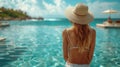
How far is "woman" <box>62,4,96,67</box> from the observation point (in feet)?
9.17

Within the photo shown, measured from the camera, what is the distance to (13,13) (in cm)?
12606

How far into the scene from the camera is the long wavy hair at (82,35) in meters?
2.82

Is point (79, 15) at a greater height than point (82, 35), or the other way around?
point (79, 15)

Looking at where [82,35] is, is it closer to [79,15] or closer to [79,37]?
[79,37]

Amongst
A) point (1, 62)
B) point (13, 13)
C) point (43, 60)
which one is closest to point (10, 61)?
point (1, 62)

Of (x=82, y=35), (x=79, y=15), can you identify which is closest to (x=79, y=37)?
(x=82, y=35)

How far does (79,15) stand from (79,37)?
0.23 meters

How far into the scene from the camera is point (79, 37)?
9.30 feet

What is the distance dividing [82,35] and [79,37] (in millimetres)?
41

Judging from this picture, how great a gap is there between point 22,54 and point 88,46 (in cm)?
873

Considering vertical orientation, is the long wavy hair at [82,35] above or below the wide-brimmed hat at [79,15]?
below

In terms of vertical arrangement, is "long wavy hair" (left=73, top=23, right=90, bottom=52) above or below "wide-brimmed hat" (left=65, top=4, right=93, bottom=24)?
below

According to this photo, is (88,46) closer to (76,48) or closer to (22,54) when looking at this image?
(76,48)

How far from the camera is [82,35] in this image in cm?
281
